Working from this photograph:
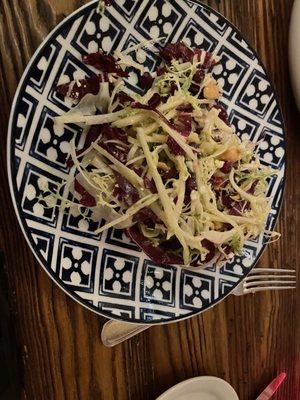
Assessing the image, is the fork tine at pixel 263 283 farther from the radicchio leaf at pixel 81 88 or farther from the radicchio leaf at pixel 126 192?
the radicchio leaf at pixel 81 88

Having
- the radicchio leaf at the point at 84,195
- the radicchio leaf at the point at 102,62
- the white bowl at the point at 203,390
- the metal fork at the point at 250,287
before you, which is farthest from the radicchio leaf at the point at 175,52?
the white bowl at the point at 203,390

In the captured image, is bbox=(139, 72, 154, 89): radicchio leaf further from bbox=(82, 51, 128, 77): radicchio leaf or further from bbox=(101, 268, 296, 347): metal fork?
bbox=(101, 268, 296, 347): metal fork

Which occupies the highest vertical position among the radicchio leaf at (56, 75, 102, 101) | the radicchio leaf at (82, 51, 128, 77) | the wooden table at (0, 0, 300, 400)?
the radicchio leaf at (82, 51, 128, 77)

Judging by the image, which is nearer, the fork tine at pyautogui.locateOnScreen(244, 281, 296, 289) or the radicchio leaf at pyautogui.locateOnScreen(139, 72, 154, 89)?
the radicchio leaf at pyautogui.locateOnScreen(139, 72, 154, 89)

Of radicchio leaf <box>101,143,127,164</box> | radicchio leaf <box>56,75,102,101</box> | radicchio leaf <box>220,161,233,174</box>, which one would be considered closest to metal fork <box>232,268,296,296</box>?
radicchio leaf <box>220,161,233,174</box>

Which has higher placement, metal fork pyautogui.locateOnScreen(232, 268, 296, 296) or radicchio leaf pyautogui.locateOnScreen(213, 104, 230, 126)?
A: radicchio leaf pyautogui.locateOnScreen(213, 104, 230, 126)

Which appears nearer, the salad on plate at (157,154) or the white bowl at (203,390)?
the salad on plate at (157,154)

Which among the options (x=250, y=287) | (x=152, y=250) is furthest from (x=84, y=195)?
(x=250, y=287)

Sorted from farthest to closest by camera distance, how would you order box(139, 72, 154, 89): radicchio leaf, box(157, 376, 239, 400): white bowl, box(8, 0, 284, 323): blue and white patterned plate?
box(157, 376, 239, 400): white bowl, box(139, 72, 154, 89): radicchio leaf, box(8, 0, 284, 323): blue and white patterned plate
